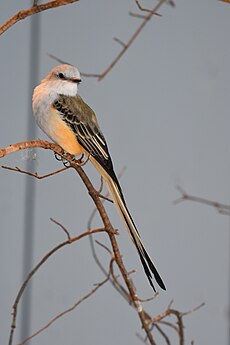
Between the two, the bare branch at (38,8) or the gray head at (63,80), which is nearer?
the bare branch at (38,8)

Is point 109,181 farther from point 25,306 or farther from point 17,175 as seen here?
point 25,306

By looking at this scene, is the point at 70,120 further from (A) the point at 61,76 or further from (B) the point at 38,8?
(B) the point at 38,8

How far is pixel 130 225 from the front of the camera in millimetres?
695

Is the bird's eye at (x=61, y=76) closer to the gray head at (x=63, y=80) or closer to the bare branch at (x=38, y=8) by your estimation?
the gray head at (x=63, y=80)

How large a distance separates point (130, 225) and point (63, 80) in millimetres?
225

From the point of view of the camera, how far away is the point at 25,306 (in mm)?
1175

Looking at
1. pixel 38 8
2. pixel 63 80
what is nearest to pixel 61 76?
pixel 63 80

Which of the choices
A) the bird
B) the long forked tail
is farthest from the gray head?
the long forked tail

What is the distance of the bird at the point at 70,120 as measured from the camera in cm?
75

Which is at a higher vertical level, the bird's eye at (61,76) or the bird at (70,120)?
the bird's eye at (61,76)

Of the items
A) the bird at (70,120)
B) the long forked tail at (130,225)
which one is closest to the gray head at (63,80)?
the bird at (70,120)

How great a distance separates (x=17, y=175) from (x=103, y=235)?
0.21 metres

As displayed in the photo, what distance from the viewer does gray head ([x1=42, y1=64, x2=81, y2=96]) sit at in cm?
76

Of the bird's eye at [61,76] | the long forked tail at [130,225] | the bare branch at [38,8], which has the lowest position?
the long forked tail at [130,225]
